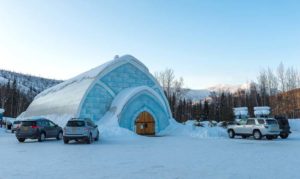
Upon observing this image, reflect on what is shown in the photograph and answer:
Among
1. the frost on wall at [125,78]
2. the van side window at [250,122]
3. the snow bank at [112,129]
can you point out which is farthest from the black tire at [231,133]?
the frost on wall at [125,78]

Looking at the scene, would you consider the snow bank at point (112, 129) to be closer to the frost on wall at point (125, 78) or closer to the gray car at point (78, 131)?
the frost on wall at point (125, 78)

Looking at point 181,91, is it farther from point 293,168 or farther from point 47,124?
point 293,168

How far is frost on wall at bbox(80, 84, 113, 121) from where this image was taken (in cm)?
3225

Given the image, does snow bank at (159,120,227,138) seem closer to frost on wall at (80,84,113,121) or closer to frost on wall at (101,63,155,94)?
frost on wall at (101,63,155,94)

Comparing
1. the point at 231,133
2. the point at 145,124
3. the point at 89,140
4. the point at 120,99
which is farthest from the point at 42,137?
the point at 231,133

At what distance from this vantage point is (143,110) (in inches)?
1345

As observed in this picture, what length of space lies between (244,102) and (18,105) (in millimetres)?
70562

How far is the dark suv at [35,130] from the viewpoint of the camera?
2369 cm

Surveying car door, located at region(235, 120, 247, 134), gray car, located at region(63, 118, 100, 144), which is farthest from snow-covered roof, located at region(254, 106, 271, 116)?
gray car, located at region(63, 118, 100, 144)

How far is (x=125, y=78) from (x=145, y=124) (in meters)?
5.57

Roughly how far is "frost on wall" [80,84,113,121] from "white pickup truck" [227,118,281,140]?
43.6 ft

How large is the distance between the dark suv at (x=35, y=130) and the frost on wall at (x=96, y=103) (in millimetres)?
6690

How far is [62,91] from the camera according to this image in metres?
39.5

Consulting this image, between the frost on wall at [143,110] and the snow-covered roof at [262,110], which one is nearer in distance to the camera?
the frost on wall at [143,110]
